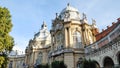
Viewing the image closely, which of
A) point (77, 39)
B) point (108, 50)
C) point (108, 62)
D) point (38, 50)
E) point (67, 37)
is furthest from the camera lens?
point (38, 50)

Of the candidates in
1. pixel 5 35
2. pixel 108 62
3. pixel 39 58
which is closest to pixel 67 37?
pixel 108 62

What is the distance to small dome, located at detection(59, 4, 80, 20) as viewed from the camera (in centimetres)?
3562

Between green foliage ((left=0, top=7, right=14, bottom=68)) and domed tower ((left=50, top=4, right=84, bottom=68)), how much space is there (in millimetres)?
12678

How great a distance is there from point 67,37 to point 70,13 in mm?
5958

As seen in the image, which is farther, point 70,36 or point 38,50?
point 38,50

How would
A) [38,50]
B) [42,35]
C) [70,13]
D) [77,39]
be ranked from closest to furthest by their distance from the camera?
[77,39]
[70,13]
[38,50]
[42,35]

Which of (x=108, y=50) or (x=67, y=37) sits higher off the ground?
(x=67, y=37)

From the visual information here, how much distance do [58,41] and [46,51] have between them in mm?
17836

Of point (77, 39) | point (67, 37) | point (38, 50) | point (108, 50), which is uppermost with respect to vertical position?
point (67, 37)

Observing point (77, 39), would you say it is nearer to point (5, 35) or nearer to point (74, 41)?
point (74, 41)

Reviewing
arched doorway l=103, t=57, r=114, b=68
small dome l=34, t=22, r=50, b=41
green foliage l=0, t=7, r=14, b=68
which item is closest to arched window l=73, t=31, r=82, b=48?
arched doorway l=103, t=57, r=114, b=68

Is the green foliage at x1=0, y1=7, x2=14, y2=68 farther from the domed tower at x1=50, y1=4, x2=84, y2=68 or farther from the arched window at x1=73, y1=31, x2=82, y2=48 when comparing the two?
the arched window at x1=73, y1=31, x2=82, y2=48

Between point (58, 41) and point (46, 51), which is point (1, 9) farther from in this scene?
point (46, 51)

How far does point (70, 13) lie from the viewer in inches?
1438
